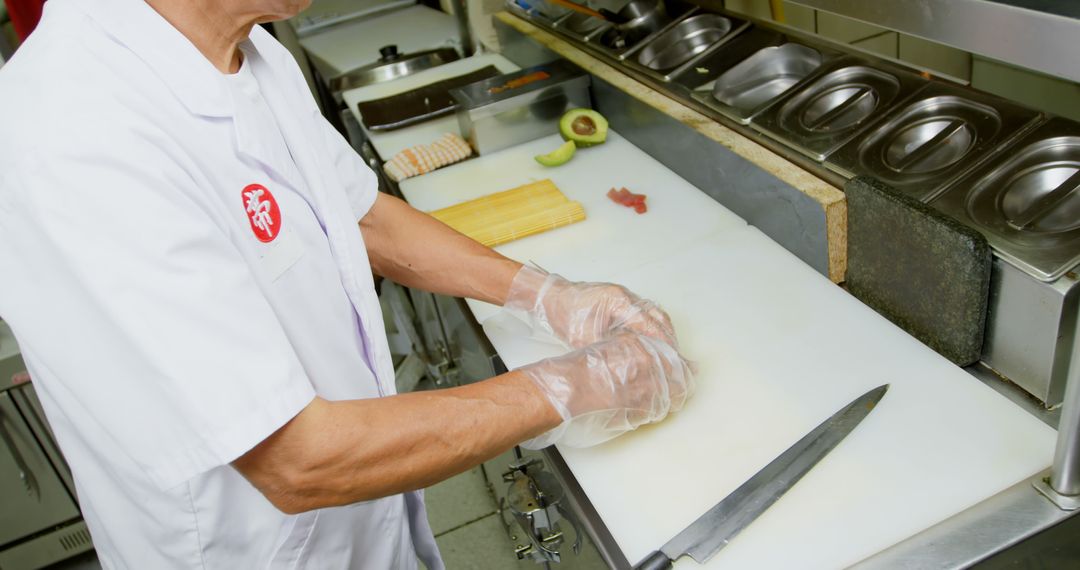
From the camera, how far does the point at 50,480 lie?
235 cm

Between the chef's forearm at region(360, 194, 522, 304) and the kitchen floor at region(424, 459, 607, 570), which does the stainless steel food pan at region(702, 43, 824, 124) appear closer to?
the chef's forearm at region(360, 194, 522, 304)

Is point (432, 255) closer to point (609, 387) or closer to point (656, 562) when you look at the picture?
point (609, 387)

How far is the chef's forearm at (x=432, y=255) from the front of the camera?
1.45m

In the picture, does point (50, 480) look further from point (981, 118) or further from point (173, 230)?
point (981, 118)

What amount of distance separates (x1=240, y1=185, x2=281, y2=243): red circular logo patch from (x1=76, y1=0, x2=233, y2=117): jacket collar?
0.31 ft

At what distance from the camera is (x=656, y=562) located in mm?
945

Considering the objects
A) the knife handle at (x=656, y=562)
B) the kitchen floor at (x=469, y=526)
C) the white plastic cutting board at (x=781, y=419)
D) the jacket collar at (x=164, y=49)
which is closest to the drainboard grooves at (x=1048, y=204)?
the white plastic cutting board at (x=781, y=419)

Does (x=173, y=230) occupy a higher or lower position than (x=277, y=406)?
higher

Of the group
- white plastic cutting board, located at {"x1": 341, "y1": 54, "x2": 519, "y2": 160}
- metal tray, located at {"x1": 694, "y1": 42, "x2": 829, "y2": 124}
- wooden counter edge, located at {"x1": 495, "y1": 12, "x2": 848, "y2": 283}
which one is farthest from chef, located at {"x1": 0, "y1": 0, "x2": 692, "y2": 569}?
white plastic cutting board, located at {"x1": 341, "y1": 54, "x2": 519, "y2": 160}

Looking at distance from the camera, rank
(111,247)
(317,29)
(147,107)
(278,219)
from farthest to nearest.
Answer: (317,29), (278,219), (147,107), (111,247)

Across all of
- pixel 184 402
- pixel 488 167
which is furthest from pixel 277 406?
pixel 488 167

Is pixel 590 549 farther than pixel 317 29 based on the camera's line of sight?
No

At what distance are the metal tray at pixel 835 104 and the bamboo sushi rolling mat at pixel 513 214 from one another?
0.44 meters

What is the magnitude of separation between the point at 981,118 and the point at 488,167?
115 cm
